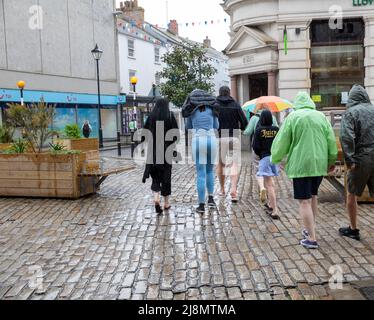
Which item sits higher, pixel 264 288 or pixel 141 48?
pixel 141 48

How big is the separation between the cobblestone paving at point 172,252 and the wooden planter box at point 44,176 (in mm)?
460

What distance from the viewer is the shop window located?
1712cm

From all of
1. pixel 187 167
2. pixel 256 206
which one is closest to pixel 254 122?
pixel 256 206

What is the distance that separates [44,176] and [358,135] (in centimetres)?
545

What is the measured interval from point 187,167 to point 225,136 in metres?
5.62

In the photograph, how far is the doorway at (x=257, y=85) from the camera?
736 inches

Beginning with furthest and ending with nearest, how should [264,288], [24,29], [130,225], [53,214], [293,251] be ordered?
[24,29], [53,214], [130,225], [293,251], [264,288]

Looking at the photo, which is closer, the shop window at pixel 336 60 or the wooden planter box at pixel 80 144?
the wooden planter box at pixel 80 144

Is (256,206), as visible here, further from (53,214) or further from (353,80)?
(353,80)

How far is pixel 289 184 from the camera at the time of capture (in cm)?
966

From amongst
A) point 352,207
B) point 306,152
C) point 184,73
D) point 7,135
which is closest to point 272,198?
point 352,207

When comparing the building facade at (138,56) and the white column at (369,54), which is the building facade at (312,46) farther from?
the building facade at (138,56)

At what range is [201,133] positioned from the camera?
7105 mm

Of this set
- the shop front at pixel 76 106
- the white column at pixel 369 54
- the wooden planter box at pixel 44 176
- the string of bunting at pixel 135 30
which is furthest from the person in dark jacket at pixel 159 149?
the string of bunting at pixel 135 30
